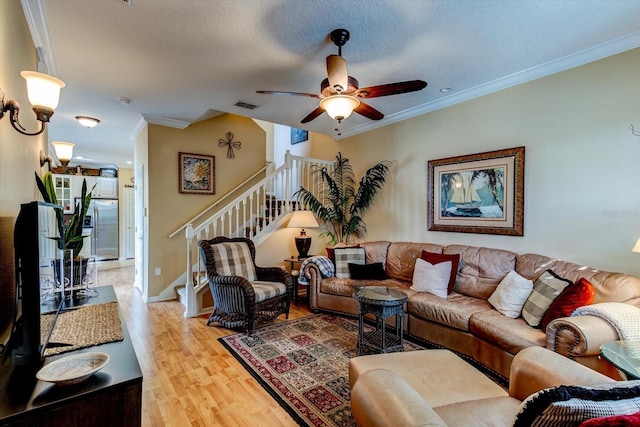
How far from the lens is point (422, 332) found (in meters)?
2.95

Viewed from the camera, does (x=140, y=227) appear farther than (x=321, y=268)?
Yes

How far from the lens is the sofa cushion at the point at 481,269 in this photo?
2.96 metres

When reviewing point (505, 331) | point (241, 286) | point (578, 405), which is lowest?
point (505, 331)

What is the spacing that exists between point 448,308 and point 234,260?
2480mm

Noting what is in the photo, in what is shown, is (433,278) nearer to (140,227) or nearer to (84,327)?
(84,327)

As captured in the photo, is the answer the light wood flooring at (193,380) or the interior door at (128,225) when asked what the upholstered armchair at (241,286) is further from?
the interior door at (128,225)

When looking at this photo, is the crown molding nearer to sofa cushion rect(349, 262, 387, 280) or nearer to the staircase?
the staircase

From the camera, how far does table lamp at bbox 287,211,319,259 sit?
424 cm

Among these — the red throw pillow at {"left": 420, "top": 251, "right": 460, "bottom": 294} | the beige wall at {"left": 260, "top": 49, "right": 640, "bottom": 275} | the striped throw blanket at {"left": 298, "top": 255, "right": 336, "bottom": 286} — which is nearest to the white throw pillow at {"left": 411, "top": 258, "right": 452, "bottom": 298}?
the red throw pillow at {"left": 420, "top": 251, "right": 460, "bottom": 294}

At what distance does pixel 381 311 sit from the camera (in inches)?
102

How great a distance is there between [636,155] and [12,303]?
4.34 metres

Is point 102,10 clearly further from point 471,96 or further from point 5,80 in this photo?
point 471,96

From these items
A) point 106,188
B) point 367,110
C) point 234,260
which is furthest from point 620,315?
point 106,188

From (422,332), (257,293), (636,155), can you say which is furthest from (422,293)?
(636,155)
